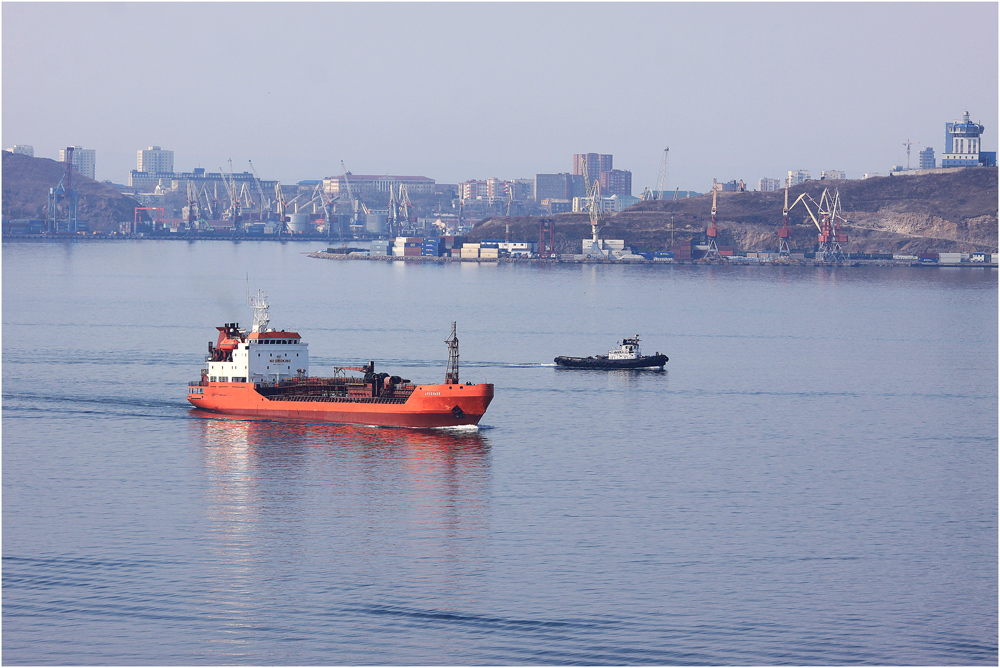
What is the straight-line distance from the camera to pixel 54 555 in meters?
34.4

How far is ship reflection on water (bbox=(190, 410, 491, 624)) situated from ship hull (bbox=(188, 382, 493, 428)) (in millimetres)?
580

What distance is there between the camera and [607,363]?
7888 cm

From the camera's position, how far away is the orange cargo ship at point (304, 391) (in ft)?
173

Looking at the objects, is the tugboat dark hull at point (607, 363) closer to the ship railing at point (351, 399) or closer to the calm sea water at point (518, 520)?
the calm sea water at point (518, 520)

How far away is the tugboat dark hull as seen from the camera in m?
78.5

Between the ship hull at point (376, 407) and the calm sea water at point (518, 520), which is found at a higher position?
the ship hull at point (376, 407)

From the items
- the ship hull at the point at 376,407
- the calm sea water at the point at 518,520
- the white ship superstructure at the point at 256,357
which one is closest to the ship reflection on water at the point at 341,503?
the calm sea water at the point at 518,520

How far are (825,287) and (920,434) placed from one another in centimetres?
12178

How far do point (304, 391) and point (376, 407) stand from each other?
4.60 metres

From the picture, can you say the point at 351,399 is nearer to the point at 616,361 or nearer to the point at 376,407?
the point at 376,407

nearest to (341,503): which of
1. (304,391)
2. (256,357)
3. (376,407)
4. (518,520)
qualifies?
(518,520)

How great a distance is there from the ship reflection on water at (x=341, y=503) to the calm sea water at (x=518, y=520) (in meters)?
0.13

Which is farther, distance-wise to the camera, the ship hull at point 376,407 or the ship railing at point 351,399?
the ship railing at point 351,399

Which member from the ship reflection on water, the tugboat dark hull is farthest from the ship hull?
the tugboat dark hull
